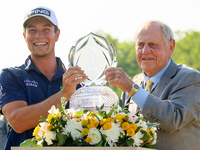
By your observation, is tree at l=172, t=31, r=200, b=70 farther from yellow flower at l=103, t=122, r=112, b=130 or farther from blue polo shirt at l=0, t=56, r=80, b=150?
yellow flower at l=103, t=122, r=112, b=130

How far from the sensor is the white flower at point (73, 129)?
3051 mm

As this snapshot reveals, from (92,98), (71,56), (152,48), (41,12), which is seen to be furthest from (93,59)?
(41,12)

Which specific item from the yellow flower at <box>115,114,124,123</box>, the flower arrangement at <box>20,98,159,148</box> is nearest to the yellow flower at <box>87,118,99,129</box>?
the flower arrangement at <box>20,98,159,148</box>

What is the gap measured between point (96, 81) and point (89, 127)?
895mm

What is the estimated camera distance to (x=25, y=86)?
457 cm

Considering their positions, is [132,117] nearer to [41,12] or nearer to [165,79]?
[165,79]

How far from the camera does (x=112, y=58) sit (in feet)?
12.8

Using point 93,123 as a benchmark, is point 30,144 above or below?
below

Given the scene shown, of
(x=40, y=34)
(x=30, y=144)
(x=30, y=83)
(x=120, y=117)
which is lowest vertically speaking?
(x=30, y=144)

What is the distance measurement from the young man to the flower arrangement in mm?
746

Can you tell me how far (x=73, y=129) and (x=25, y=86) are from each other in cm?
171

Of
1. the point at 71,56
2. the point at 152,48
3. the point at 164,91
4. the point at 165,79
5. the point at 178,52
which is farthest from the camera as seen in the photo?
the point at 178,52

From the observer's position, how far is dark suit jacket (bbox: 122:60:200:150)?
12.0 ft

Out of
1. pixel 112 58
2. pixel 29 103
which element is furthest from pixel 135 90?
pixel 29 103
